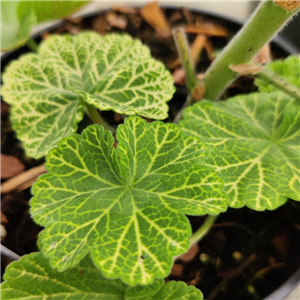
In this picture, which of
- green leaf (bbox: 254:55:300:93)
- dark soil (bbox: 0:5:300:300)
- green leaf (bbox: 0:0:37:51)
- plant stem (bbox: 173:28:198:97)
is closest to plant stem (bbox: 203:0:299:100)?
plant stem (bbox: 173:28:198:97)

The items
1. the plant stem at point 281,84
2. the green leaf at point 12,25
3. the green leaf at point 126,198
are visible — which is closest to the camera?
the green leaf at point 126,198

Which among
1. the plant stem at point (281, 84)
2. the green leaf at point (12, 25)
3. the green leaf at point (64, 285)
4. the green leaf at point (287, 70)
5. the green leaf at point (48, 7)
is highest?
the green leaf at point (287, 70)

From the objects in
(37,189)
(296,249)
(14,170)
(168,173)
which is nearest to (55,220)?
(37,189)

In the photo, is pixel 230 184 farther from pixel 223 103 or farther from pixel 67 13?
pixel 67 13

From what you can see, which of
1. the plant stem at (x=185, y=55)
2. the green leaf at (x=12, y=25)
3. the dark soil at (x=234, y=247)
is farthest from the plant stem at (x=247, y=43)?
the green leaf at (x=12, y=25)

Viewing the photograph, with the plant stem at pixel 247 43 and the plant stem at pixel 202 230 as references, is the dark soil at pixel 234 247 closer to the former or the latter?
the plant stem at pixel 202 230

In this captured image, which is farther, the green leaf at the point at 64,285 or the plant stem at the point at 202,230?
the plant stem at the point at 202,230

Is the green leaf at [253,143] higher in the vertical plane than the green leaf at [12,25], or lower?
higher
